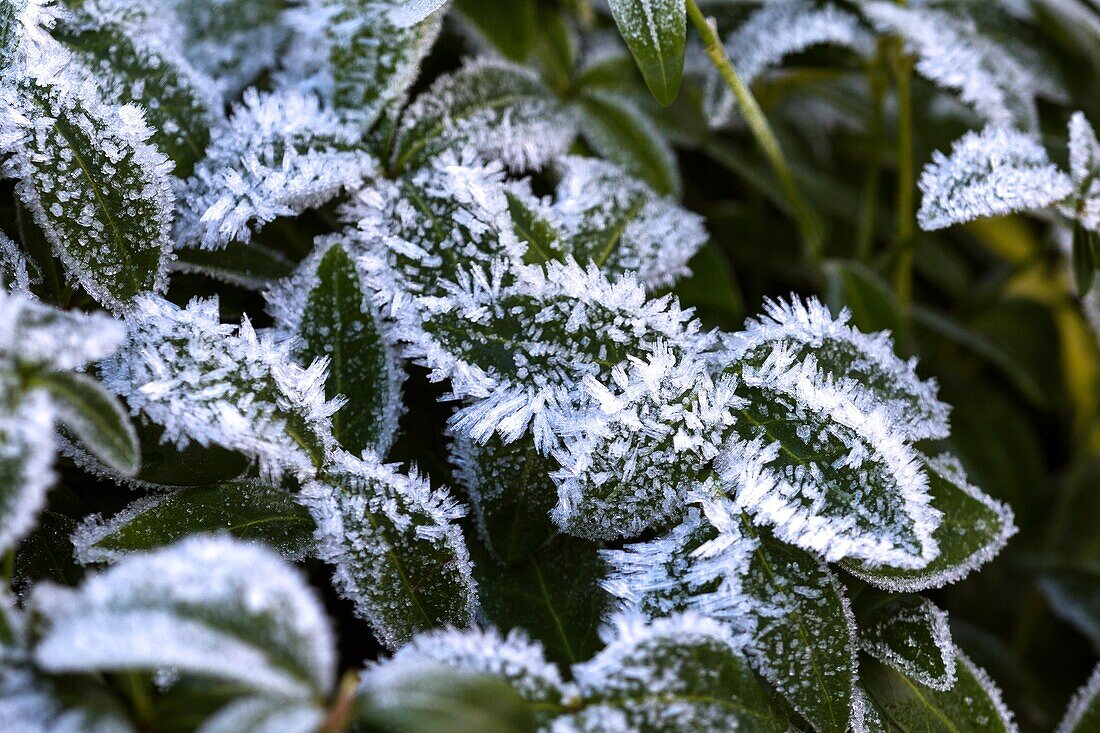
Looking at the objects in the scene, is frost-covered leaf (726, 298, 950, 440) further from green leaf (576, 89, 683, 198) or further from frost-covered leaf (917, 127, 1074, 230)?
green leaf (576, 89, 683, 198)

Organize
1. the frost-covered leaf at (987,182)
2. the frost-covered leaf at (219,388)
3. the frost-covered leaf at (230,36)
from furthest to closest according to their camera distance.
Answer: the frost-covered leaf at (230,36), the frost-covered leaf at (987,182), the frost-covered leaf at (219,388)

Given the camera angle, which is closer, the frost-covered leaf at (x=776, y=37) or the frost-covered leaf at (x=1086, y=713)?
the frost-covered leaf at (x=1086, y=713)

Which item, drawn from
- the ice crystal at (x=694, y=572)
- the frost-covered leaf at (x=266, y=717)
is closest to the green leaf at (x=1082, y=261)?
the ice crystal at (x=694, y=572)

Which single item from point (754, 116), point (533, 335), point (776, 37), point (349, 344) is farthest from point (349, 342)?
point (776, 37)

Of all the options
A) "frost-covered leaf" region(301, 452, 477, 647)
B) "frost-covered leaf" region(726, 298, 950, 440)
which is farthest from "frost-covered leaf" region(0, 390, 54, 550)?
"frost-covered leaf" region(726, 298, 950, 440)

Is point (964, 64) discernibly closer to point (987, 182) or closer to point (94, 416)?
point (987, 182)

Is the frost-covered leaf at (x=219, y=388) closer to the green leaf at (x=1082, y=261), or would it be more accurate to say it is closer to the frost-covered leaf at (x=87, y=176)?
the frost-covered leaf at (x=87, y=176)

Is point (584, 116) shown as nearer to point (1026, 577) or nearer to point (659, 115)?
point (659, 115)
